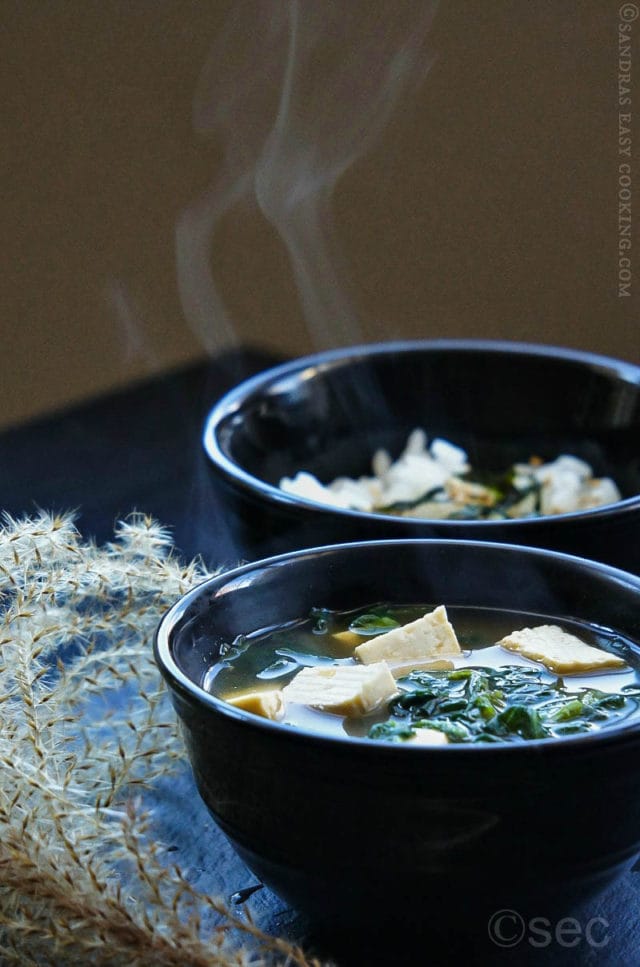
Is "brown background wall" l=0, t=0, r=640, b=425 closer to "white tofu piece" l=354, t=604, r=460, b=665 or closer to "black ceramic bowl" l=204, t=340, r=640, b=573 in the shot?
"black ceramic bowl" l=204, t=340, r=640, b=573

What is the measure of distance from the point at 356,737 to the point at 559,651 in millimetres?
306

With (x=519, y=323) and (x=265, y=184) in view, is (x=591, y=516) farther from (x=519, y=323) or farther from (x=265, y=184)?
(x=519, y=323)

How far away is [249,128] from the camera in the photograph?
3.97 m

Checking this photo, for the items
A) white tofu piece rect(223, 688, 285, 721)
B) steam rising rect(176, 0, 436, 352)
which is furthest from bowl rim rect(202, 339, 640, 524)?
white tofu piece rect(223, 688, 285, 721)

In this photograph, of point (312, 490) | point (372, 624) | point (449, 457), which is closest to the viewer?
point (372, 624)

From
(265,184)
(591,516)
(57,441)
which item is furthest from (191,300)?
(591,516)

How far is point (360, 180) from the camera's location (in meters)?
4.21

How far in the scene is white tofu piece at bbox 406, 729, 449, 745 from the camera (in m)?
1.14

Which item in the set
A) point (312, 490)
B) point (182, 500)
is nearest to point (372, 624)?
point (312, 490)

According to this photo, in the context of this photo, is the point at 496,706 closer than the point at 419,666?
Yes

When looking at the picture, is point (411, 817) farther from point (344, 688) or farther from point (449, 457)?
point (449, 457)

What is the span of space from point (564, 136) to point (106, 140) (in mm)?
1418

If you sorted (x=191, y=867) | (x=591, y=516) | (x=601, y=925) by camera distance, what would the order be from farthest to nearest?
(x=591, y=516), (x=191, y=867), (x=601, y=925)

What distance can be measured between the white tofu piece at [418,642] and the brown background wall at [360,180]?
89.1 inches
